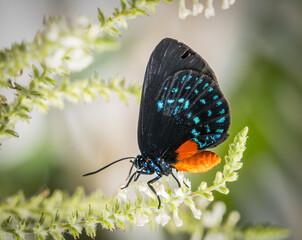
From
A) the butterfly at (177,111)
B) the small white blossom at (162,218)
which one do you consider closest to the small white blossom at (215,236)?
the butterfly at (177,111)

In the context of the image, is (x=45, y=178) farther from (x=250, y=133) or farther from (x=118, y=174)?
(x=250, y=133)

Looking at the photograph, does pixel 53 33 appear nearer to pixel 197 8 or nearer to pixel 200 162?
pixel 197 8

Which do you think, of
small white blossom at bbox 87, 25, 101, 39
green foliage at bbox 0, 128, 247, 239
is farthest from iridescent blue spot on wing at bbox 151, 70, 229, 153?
small white blossom at bbox 87, 25, 101, 39

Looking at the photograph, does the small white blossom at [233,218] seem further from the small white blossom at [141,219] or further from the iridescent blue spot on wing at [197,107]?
the small white blossom at [141,219]

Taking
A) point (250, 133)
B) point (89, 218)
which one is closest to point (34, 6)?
point (250, 133)

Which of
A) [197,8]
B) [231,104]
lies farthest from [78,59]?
[231,104]
